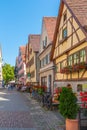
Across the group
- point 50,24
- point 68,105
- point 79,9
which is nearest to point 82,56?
point 79,9

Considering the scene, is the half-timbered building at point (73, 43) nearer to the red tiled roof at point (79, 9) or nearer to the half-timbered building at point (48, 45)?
the red tiled roof at point (79, 9)

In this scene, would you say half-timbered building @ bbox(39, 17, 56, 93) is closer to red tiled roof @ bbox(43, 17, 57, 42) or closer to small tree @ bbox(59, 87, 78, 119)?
red tiled roof @ bbox(43, 17, 57, 42)

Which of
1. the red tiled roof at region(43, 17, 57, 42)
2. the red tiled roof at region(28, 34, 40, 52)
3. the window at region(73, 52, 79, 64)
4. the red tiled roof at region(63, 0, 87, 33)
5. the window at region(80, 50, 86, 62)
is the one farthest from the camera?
the red tiled roof at region(28, 34, 40, 52)

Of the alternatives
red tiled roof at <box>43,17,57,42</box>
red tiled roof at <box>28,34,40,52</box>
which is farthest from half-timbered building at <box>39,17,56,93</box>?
red tiled roof at <box>28,34,40,52</box>

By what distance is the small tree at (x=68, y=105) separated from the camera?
1074 cm

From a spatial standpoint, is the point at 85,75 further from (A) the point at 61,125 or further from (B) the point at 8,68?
(B) the point at 8,68

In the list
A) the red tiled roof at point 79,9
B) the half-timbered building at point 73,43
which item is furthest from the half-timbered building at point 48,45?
the red tiled roof at point 79,9

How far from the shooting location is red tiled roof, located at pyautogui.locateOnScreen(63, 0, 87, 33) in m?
18.7

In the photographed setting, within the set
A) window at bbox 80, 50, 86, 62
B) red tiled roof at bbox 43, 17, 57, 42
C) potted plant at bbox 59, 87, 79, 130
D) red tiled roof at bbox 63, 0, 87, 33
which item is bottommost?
potted plant at bbox 59, 87, 79, 130

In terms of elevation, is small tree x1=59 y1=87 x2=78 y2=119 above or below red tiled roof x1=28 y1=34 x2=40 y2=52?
below

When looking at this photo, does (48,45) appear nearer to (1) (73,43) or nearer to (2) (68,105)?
(1) (73,43)

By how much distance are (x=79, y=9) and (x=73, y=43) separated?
7.69 ft

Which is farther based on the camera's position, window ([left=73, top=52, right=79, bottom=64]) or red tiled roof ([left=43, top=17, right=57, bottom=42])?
red tiled roof ([left=43, top=17, right=57, bottom=42])

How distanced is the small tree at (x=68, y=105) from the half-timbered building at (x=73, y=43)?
18.8ft
